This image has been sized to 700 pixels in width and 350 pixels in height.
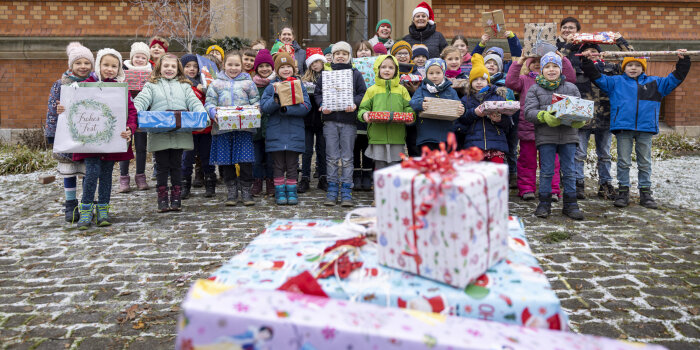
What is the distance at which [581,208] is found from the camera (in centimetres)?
635

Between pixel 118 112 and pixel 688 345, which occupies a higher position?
pixel 118 112

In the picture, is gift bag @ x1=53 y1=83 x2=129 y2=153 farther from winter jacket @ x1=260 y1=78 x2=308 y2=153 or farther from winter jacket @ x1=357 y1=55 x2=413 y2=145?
winter jacket @ x1=357 y1=55 x2=413 y2=145

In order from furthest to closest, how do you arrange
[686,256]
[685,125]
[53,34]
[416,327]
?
[685,125] → [53,34] → [686,256] → [416,327]

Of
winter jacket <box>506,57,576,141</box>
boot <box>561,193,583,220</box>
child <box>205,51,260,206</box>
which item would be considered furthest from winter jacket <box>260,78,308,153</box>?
boot <box>561,193,583,220</box>

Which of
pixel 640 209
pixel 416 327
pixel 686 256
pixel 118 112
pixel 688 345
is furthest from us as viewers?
pixel 640 209

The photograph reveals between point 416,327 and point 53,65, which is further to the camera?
point 53,65

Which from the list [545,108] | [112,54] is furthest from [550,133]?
[112,54]

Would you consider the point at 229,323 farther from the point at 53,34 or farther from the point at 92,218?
the point at 53,34

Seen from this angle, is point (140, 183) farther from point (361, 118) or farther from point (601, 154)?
point (601, 154)

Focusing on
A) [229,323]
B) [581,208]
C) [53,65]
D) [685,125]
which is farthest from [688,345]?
[53,65]

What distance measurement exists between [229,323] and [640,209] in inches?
246

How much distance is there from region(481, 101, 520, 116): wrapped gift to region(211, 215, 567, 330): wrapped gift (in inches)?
158

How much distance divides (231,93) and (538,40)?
3848mm

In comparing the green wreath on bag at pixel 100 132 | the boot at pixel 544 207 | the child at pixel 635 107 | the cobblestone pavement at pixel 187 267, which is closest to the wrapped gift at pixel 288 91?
the cobblestone pavement at pixel 187 267
